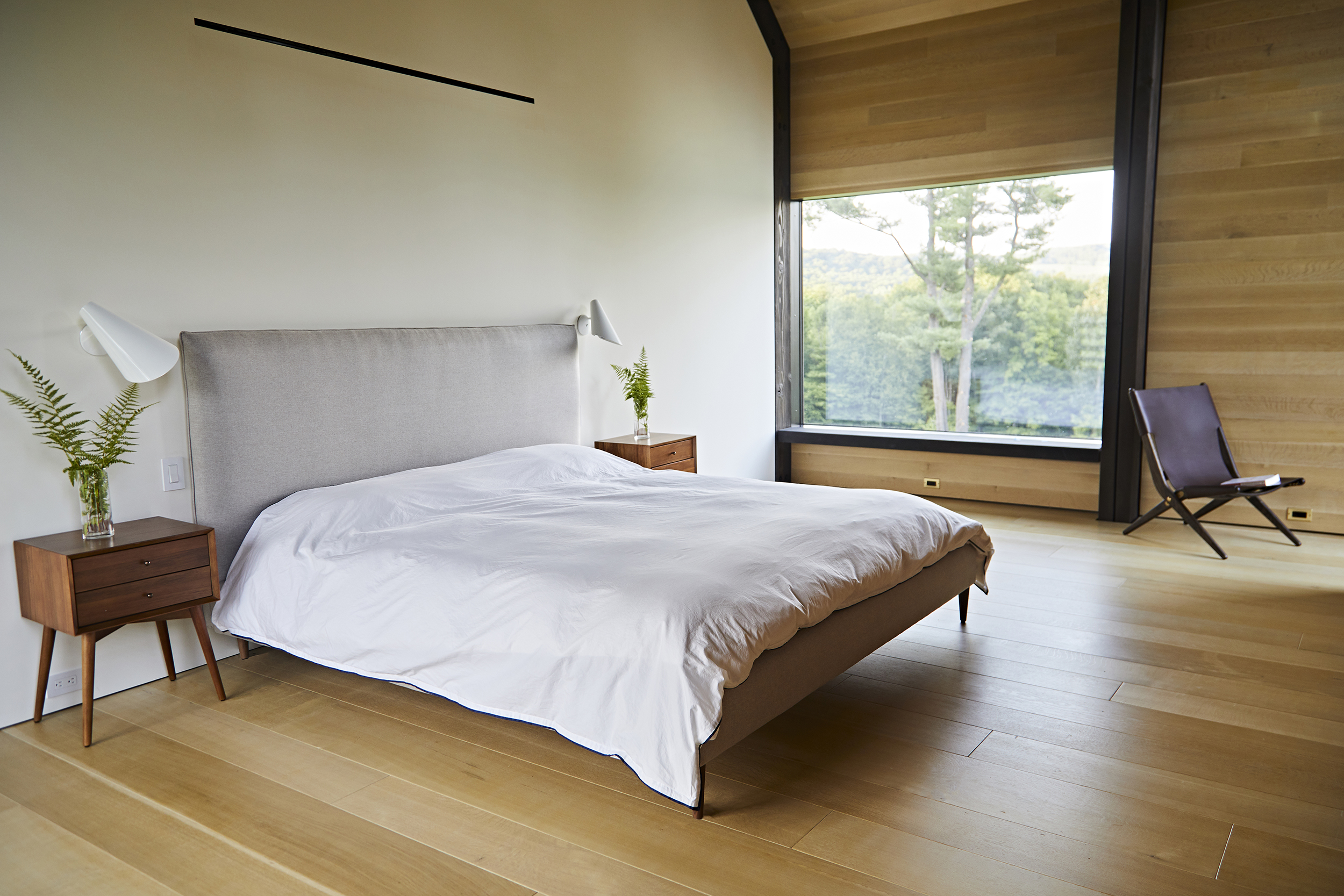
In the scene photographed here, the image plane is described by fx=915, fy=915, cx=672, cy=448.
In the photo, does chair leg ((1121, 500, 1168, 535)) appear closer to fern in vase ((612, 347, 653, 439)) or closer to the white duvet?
the white duvet

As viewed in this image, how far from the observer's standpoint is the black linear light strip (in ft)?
10.6

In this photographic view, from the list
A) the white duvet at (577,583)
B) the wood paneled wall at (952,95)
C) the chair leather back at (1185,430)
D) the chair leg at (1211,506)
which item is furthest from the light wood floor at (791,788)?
the wood paneled wall at (952,95)

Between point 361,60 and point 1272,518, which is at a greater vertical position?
point 361,60

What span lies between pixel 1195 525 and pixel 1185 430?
61 cm

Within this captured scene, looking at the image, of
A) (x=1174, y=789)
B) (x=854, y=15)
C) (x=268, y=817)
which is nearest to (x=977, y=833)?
(x=1174, y=789)

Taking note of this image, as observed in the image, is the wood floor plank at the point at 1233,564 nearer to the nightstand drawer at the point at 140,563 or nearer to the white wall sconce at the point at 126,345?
the nightstand drawer at the point at 140,563

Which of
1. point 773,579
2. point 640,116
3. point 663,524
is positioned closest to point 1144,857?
point 773,579

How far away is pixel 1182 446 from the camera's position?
4.88 m

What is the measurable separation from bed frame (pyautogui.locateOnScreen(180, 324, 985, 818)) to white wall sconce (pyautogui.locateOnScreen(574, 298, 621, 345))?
17.9 inches

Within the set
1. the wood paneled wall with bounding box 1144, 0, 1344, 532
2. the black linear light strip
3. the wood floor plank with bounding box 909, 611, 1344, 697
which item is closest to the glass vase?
the black linear light strip

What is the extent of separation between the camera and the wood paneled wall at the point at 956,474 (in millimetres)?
5547

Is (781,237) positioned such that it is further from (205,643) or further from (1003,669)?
(205,643)

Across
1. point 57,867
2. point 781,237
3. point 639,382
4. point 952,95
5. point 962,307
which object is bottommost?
point 57,867

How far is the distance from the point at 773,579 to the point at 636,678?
48 centimetres
